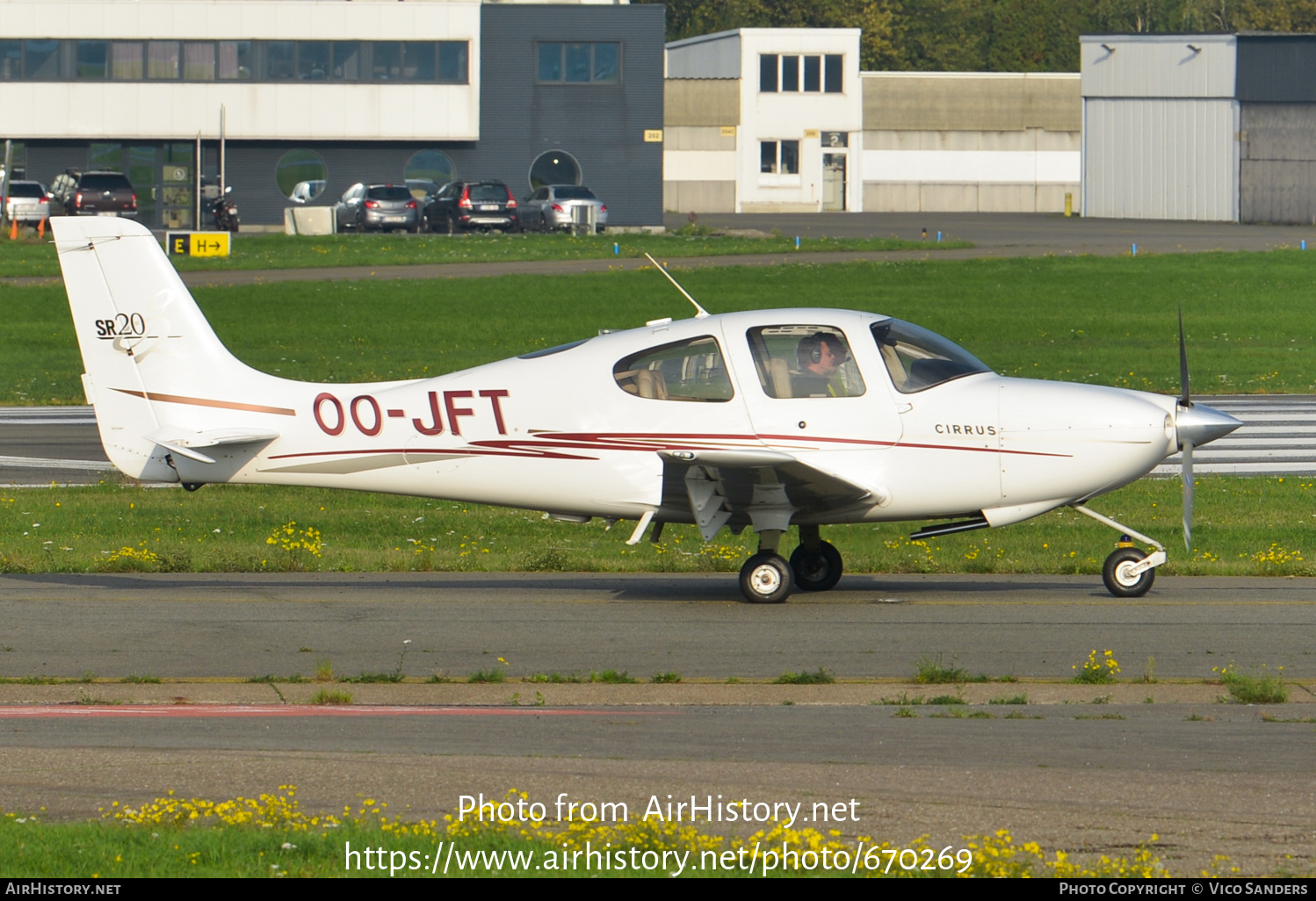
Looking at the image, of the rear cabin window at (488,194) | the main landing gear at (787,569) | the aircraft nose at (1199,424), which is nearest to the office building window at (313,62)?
the rear cabin window at (488,194)

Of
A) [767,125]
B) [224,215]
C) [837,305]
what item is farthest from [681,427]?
[767,125]

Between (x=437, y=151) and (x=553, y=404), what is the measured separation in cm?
5294

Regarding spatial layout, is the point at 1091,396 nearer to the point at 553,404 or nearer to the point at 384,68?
the point at 553,404

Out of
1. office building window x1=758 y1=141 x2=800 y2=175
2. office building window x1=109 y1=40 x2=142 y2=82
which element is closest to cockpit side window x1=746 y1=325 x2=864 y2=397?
office building window x1=109 y1=40 x2=142 y2=82

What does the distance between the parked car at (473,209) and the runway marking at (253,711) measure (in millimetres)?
48820

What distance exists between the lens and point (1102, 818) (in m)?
7.12

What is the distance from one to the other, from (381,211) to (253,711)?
49804 millimetres

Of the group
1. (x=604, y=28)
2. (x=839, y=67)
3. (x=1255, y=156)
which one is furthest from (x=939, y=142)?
A: (x=604, y=28)

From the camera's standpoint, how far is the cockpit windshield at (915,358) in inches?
487

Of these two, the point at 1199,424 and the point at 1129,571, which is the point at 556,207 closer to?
the point at 1129,571

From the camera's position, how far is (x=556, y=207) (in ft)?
194

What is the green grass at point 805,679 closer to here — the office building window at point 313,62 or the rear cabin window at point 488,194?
the rear cabin window at point 488,194

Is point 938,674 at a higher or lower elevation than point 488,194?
lower

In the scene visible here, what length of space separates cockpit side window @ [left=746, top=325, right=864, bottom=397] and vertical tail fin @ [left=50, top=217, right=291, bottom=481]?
12.4 ft
